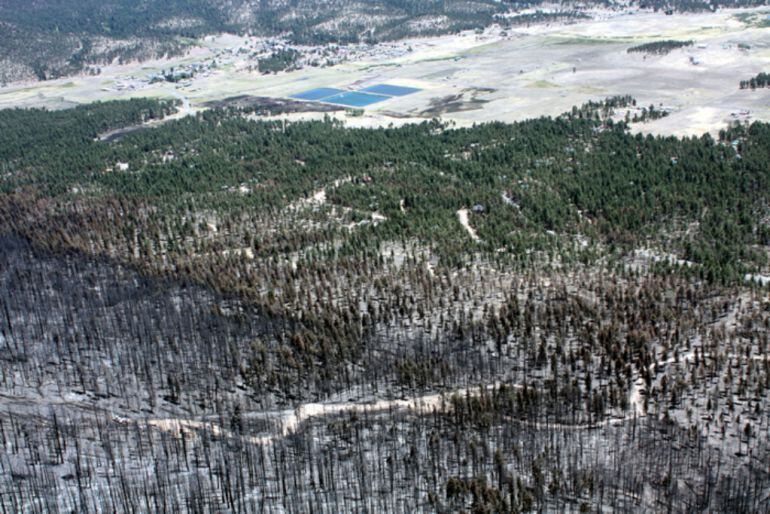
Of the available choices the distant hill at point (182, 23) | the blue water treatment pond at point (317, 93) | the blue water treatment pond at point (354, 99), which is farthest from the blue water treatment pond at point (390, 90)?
the distant hill at point (182, 23)

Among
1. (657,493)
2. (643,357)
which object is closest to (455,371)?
(643,357)

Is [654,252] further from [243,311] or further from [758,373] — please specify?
[243,311]

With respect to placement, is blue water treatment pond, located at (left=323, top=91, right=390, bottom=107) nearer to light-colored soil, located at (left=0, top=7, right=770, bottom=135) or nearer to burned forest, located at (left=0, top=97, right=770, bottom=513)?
light-colored soil, located at (left=0, top=7, right=770, bottom=135)

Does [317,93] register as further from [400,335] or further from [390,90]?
[400,335]

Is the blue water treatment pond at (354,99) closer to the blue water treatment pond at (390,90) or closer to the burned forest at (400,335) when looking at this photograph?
the blue water treatment pond at (390,90)

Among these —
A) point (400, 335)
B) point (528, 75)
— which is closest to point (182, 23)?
point (528, 75)

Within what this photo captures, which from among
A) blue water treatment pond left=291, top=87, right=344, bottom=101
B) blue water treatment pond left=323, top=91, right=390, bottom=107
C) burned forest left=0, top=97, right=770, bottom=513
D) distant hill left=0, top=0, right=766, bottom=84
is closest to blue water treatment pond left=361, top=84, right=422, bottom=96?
blue water treatment pond left=323, top=91, right=390, bottom=107
